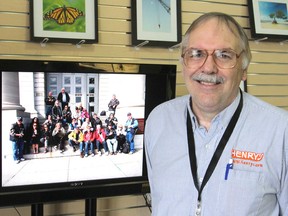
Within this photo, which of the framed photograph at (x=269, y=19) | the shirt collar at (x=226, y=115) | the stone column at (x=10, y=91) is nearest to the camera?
the shirt collar at (x=226, y=115)

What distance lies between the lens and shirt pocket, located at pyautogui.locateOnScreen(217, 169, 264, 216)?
132cm

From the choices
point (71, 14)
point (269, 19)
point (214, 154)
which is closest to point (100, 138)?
point (214, 154)

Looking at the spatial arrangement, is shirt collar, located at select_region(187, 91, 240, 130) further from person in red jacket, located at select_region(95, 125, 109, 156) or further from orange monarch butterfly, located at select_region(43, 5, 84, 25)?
orange monarch butterfly, located at select_region(43, 5, 84, 25)

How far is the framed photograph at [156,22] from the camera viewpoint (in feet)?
7.91

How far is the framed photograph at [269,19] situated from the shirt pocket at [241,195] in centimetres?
173

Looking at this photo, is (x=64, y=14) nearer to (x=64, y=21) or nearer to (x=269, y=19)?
(x=64, y=21)

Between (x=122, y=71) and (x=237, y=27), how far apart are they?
774 mm

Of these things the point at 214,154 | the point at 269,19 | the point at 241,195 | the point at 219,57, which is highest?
the point at 269,19

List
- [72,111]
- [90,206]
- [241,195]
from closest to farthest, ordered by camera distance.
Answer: [241,195]
[72,111]
[90,206]

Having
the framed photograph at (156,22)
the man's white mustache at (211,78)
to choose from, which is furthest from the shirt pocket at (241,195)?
the framed photograph at (156,22)

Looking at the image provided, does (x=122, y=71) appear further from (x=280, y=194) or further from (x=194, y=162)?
(x=280, y=194)

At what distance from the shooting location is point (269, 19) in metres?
2.81

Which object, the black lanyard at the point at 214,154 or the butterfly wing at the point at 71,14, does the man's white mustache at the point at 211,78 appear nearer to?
the black lanyard at the point at 214,154

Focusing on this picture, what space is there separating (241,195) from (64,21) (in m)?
1.58
